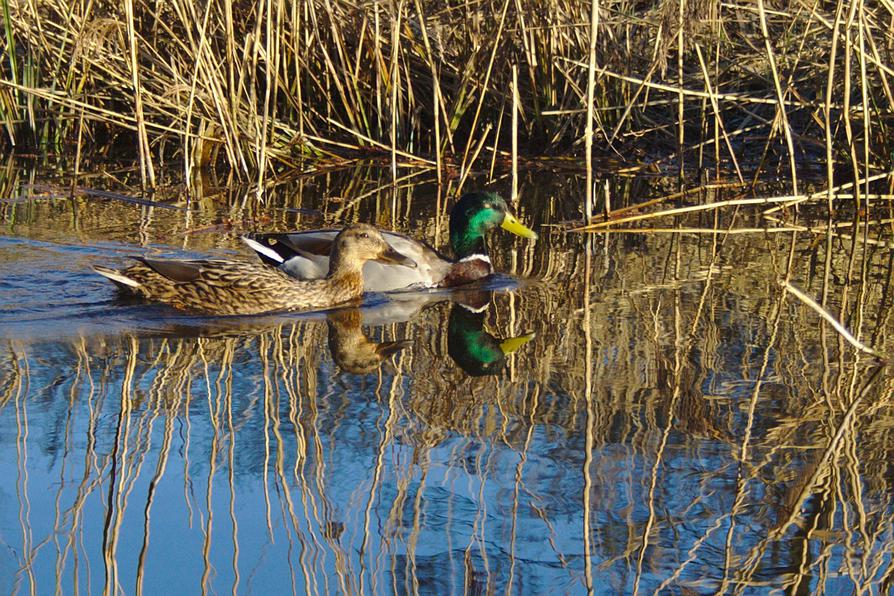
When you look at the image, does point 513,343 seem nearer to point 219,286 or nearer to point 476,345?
point 476,345

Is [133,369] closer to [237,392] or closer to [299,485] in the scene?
[237,392]

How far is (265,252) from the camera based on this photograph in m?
7.81

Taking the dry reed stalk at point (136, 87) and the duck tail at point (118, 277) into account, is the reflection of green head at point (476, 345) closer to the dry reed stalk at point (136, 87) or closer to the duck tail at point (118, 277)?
the duck tail at point (118, 277)

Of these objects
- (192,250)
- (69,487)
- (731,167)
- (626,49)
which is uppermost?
(626,49)

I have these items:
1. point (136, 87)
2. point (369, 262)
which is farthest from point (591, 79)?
point (136, 87)

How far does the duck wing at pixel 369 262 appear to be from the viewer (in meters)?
7.63

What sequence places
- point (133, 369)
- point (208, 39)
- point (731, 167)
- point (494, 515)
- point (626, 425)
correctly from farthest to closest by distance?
point (731, 167)
point (208, 39)
point (133, 369)
point (626, 425)
point (494, 515)

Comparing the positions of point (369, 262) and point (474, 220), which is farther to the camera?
point (474, 220)

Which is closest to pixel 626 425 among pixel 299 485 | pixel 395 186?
pixel 299 485

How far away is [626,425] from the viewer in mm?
4633

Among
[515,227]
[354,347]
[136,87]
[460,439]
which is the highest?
[136,87]

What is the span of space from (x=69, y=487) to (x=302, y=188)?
6880 millimetres

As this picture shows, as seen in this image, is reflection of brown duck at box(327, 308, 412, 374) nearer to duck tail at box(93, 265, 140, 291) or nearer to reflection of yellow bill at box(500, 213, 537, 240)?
duck tail at box(93, 265, 140, 291)

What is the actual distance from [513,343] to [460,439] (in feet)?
5.28
